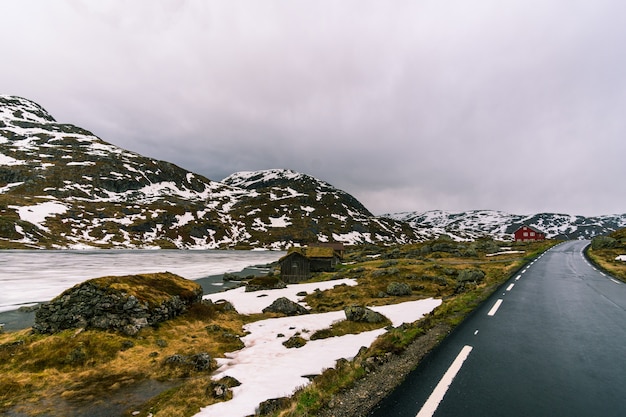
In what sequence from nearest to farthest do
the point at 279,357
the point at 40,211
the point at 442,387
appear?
the point at 442,387 → the point at 279,357 → the point at 40,211

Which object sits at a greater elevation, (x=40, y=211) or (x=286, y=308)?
(x=40, y=211)

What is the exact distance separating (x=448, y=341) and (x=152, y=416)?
11.1 meters

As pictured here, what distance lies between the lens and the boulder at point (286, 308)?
1096 inches

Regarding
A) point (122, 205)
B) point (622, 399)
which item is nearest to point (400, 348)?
point (622, 399)

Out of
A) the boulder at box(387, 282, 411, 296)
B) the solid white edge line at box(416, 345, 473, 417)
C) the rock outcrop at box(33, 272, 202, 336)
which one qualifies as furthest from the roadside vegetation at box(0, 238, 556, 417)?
the boulder at box(387, 282, 411, 296)

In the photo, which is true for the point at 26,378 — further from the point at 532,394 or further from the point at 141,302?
the point at 532,394

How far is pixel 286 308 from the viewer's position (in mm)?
28516

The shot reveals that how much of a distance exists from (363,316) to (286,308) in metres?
9.45

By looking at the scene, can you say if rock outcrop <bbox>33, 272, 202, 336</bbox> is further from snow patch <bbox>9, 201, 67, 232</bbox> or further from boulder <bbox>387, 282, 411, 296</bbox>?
snow patch <bbox>9, 201, 67, 232</bbox>

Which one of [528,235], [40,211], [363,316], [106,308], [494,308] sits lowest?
[363,316]

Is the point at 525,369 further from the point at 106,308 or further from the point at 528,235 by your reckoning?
the point at 528,235

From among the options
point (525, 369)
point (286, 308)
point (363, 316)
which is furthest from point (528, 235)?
point (525, 369)

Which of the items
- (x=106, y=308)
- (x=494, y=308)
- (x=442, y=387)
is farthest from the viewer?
(x=106, y=308)

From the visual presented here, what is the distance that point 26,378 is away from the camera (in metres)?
→ 13.8
